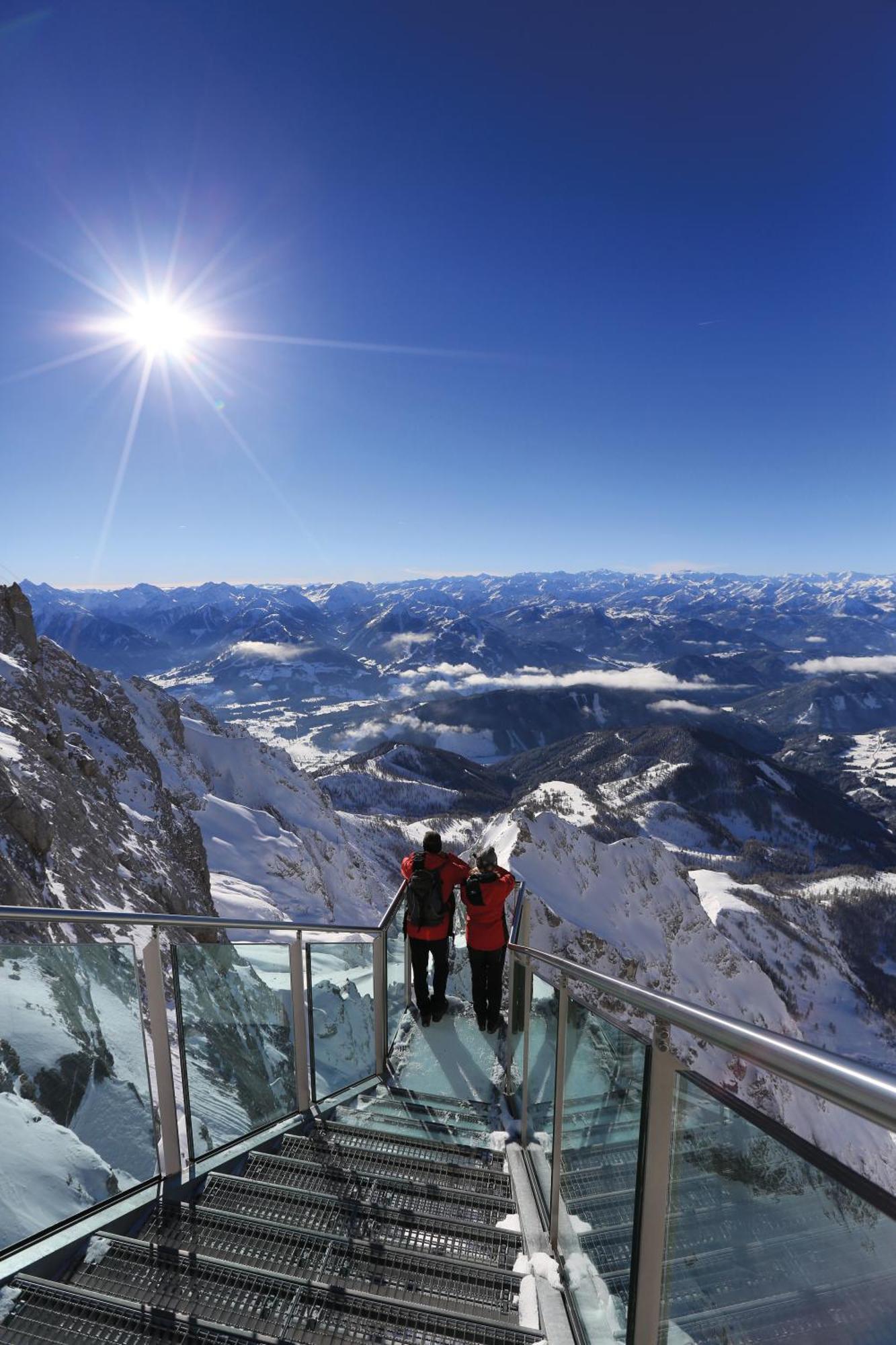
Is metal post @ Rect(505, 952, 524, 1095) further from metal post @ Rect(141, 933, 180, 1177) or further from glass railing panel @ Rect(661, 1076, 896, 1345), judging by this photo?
glass railing panel @ Rect(661, 1076, 896, 1345)

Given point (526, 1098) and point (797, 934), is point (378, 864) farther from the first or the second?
point (797, 934)

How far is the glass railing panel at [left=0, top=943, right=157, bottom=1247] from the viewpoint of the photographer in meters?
3.04

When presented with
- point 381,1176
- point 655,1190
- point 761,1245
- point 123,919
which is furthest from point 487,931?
point 761,1245

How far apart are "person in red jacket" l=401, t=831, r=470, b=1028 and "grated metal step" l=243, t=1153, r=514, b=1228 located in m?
2.66

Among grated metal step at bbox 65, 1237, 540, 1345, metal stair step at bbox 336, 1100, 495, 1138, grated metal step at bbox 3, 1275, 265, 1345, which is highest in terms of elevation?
grated metal step at bbox 3, 1275, 265, 1345

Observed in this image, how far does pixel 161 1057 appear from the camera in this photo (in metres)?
3.80

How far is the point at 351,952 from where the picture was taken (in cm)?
596

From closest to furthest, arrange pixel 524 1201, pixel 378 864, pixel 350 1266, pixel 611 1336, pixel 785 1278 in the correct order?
pixel 785 1278, pixel 611 1336, pixel 350 1266, pixel 524 1201, pixel 378 864

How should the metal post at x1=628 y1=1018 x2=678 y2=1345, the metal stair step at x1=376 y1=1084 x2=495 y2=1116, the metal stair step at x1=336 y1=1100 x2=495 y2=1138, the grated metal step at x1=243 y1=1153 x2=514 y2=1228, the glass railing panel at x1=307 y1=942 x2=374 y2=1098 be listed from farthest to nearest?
the metal stair step at x1=376 y1=1084 x2=495 y2=1116 < the glass railing panel at x1=307 y1=942 x2=374 y2=1098 < the metal stair step at x1=336 y1=1100 x2=495 y2=1138 < the grated metal step at x1=243 y1=1153 x2=514 y2=1228 < the metal post at x1=628 y1=1018 x2=678 y2=1345

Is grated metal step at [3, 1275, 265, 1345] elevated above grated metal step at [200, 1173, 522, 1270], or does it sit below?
above

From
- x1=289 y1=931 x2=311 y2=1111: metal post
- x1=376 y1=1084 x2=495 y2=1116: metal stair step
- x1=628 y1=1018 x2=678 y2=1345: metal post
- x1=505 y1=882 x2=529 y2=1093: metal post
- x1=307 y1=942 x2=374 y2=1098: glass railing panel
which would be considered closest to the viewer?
x1=628 y1=1018 x2=678 y2=1345: metal post

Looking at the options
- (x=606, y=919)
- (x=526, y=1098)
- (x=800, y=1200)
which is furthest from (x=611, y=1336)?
(x=606, y=919)

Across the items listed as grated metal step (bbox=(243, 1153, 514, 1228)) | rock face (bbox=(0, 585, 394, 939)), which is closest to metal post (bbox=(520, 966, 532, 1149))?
grated metal step (bbox=(243, 1153, 514, 1228))

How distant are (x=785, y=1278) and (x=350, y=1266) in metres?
2.68
